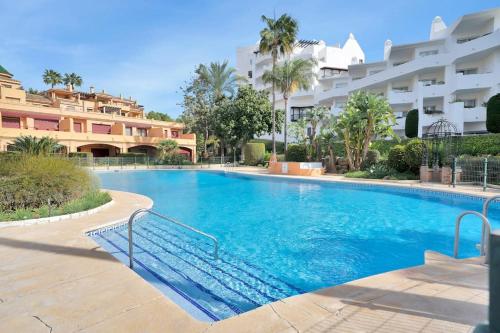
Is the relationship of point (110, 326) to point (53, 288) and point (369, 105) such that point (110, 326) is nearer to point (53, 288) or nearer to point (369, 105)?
point (53, 288)

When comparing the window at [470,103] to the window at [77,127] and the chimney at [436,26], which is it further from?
the window at [77,127]

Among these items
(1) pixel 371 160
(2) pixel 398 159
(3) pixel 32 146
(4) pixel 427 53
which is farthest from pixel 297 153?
(4) pixel 427 53

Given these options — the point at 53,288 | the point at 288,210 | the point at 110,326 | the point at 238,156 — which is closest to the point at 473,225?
the point at 288,210

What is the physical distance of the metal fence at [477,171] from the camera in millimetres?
14914

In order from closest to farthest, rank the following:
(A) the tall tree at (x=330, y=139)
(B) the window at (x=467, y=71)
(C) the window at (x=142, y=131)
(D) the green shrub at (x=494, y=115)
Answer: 1. (D) the green shrub at (x=494, y=115)
2. (A) the tall tree at (x=330, y=139)
3. (B) the window at (x=467, y=71)
4. (C) the window at (x=142, y=131)

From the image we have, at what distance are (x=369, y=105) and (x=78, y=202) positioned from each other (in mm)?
18606

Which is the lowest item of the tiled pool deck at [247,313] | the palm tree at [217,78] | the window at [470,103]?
the tiled pool deck at [247,313]

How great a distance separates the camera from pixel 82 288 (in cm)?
399

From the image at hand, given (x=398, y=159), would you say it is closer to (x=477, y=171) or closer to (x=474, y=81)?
(x=477, y=171)

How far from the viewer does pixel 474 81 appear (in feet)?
90.9

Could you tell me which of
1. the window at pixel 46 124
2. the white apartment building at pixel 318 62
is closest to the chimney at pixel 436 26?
the white apartment building at pixel 318 62

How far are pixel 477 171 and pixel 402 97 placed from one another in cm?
2073

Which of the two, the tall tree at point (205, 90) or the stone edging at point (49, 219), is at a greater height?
the tall tree at point (205, 90)

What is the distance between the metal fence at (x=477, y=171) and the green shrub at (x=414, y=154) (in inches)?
83.6
